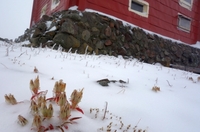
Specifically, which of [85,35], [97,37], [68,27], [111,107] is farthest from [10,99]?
[97,37]

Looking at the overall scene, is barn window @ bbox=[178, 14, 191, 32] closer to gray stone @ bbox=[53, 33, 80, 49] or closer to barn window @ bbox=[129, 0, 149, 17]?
barn window @ bbox=[129, 0, 149, 17]

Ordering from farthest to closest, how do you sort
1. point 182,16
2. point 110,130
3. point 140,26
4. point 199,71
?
point 182,16 < point 140,26 < point 199,71 < point 110,130

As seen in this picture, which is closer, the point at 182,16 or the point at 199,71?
the point at 199,71

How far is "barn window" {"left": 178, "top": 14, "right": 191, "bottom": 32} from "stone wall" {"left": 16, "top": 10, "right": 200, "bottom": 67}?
1304 millimetres

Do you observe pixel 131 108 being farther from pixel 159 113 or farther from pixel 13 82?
pixel 13 82

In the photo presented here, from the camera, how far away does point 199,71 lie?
6.11m

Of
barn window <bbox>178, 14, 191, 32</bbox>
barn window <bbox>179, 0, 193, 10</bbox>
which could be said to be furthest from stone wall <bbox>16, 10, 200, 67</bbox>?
barn window <bbox>179, 0, 193, 10</bbox>

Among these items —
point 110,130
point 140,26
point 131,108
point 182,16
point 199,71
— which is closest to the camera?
point 110,130

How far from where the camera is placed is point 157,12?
7609mm

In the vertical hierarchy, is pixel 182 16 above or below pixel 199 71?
above

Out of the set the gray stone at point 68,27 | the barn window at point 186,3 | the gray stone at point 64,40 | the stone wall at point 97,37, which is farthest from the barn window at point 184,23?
the gray stone at point 64,40

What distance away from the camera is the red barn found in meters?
6.03

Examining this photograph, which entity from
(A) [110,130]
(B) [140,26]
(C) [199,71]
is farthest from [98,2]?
(A) [110,130]

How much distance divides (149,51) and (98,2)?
300 cm
